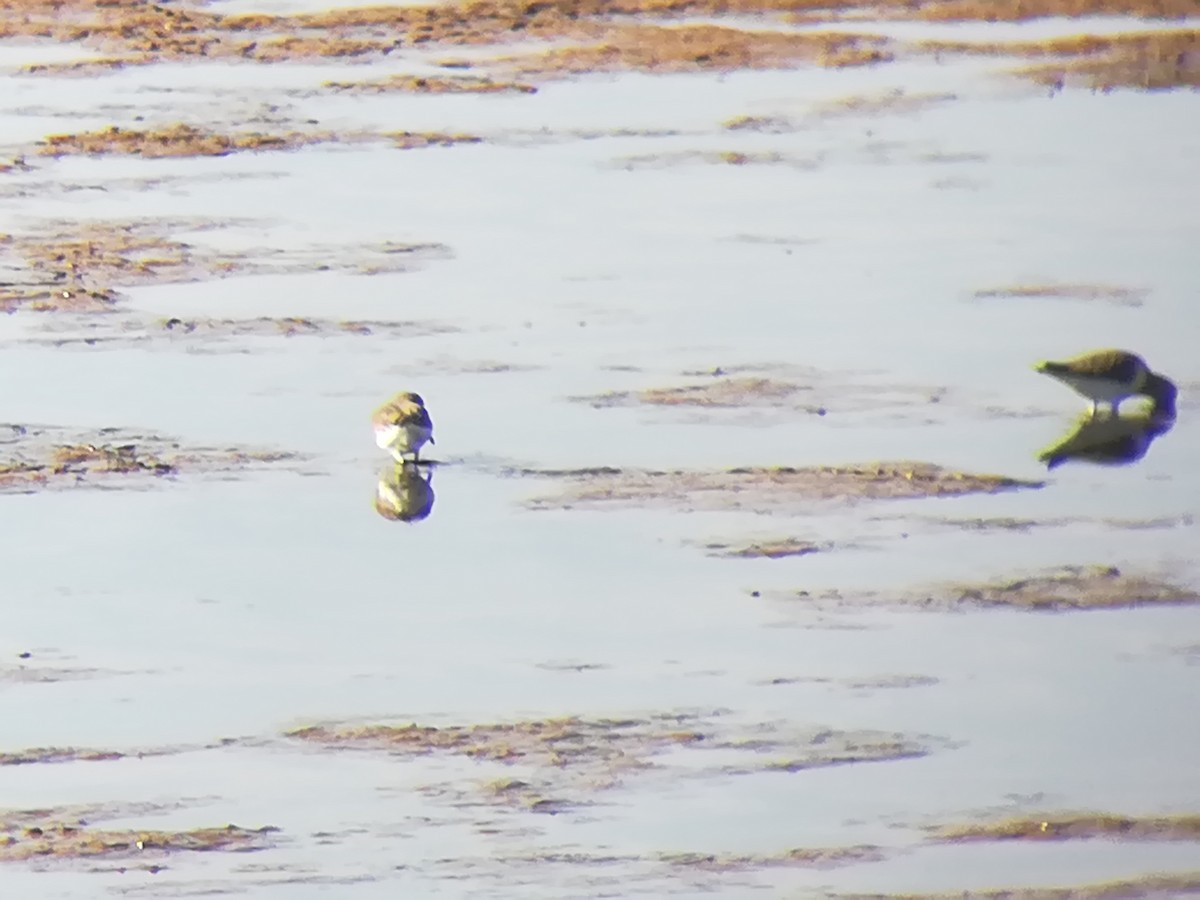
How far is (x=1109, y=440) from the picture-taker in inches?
312

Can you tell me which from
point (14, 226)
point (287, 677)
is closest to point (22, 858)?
point (287, 677)

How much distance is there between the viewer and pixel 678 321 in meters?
8.82

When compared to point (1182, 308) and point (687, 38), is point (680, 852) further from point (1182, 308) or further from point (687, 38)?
point (687, 38)

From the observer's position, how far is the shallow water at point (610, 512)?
559cm

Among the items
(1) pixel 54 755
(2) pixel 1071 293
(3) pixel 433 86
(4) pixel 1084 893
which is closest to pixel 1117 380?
(2) pixel 1071 293

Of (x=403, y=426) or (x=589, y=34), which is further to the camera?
(x=589, y=34)

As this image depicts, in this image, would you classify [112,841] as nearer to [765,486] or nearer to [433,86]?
[765,486]

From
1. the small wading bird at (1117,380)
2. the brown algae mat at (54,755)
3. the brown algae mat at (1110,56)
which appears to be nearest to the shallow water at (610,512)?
the brown algae mat at (54,755)

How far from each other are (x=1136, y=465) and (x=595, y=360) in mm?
2223

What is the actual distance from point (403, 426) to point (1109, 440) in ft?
8.96

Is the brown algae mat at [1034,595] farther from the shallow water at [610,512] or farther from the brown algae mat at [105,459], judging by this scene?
the brown algae mat at [105,459]

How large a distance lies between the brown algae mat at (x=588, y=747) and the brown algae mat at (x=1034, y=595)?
81cm

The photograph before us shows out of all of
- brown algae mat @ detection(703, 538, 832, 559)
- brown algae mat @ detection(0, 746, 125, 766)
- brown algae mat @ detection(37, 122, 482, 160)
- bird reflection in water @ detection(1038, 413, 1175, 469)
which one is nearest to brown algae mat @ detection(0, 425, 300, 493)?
brown algae mat @ detection(703, 538, 832, 559)

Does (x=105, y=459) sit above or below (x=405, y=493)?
above
